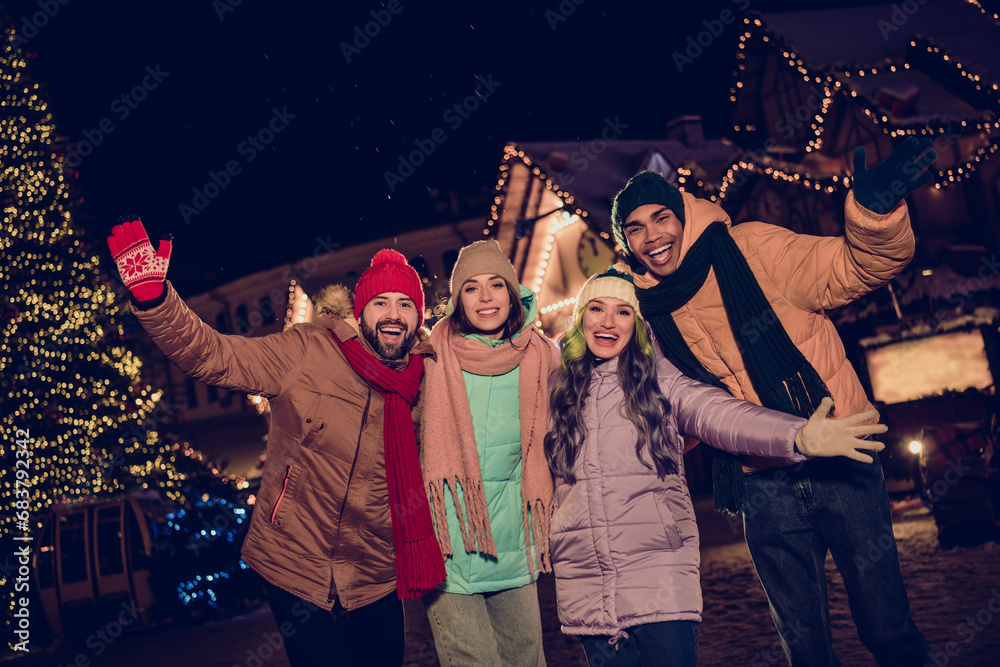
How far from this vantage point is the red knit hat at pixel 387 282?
403cm

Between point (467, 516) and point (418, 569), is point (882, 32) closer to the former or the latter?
point (467, 516)

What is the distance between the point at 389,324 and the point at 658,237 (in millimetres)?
1397

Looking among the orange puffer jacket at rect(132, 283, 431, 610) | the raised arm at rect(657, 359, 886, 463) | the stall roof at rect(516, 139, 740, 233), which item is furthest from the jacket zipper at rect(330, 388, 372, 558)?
the stall roof at rect(516, 139, 740, 233)

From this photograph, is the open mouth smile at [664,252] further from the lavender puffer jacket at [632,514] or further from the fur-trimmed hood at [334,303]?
the fur-trimmed hood at [334,303]

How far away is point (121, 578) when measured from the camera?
1116cm

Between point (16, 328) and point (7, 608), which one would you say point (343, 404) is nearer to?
point (7, 608)

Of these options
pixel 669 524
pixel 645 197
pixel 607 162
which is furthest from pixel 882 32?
pixel 669 524

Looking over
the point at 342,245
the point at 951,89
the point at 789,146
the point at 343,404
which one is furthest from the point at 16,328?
the point at 342,245

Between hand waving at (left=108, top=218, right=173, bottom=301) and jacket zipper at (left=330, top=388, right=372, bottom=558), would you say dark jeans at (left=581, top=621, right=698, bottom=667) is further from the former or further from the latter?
hand waving at (left=108, top=218, right=173, bottom=301)

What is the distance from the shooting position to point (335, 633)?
369cm

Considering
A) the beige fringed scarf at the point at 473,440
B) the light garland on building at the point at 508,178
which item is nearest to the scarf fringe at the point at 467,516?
the beige fringed scarf at the point at 473,440

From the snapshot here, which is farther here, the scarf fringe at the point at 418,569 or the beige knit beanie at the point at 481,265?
the beige knit beanie at the point at 481,265

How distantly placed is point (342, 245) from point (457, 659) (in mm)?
30470

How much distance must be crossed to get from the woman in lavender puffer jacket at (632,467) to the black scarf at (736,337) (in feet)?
0.44
